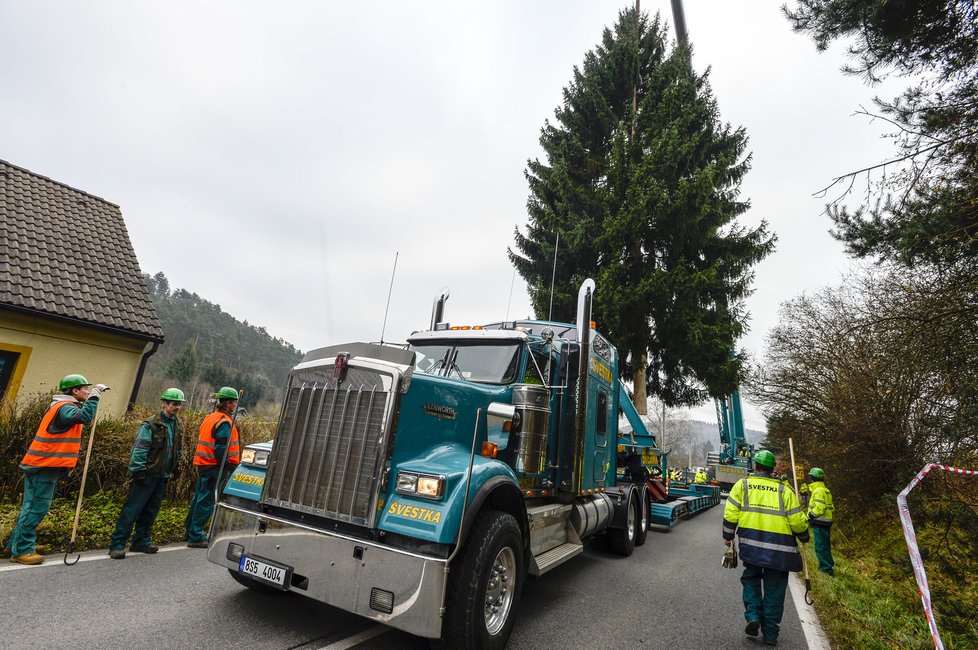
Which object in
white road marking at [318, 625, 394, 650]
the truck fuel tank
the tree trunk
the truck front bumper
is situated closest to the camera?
the truck front bumper

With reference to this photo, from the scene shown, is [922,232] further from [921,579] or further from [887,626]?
[887,626]

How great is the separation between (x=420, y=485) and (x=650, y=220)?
13865 millimetres

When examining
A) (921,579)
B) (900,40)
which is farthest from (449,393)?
(900,40)

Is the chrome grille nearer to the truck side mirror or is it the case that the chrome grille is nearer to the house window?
the truck side mirror

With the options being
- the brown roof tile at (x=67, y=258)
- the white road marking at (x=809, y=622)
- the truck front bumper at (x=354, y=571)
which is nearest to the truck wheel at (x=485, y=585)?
the truck front bumper at (x=354, y=571)

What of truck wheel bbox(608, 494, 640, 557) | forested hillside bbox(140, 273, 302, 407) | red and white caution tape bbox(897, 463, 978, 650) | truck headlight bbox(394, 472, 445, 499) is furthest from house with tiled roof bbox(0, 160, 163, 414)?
forested hillside bbox(140, 273, 302, 407)

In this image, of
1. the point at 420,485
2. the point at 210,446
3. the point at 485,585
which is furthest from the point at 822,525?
the point at 210,446

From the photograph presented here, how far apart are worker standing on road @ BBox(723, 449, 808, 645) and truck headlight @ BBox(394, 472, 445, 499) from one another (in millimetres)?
3004

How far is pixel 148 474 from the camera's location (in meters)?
5.38

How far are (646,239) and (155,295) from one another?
65.9 metres

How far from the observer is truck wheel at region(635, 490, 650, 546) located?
834 centimetres

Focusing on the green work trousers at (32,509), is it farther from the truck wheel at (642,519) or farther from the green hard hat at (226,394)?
the truck wheel at (642,519)

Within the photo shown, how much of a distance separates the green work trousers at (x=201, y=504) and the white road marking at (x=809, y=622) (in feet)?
21.9

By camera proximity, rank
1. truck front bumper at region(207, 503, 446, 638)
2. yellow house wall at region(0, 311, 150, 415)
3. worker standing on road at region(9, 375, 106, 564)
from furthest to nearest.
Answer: yellow house wall at region(0, 311, 150, 415), worker standing on road at region(9, 375, 106, 564), truck front bumper at region(207, 503, 446, 638)
